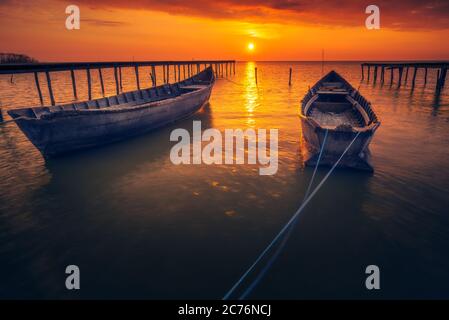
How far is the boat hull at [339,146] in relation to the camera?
350 inches

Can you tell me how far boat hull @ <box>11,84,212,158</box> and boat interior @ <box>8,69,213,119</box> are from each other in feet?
2.00

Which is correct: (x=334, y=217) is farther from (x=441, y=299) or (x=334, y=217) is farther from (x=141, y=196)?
(x=141, y=196)

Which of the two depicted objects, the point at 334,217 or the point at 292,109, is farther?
the point at 292,109

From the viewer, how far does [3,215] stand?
726 centimetres

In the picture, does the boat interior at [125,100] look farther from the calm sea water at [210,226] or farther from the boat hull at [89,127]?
the calm sea water at [210,226]

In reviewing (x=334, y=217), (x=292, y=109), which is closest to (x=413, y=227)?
(x=334, y=217)

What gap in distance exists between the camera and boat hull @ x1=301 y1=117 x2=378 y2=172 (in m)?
8.88

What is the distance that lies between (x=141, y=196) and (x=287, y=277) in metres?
5.28

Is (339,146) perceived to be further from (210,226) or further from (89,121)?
(89,121)

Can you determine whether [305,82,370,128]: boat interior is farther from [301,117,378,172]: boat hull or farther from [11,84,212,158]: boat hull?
[11,84,212,158]: boat hull

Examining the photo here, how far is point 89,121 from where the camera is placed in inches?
448

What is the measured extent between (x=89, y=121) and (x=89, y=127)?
11.5 inches

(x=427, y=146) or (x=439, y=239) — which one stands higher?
(x=427, y=146)

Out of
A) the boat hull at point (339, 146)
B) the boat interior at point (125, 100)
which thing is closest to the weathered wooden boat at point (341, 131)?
the boat hull at point (339, 146)
